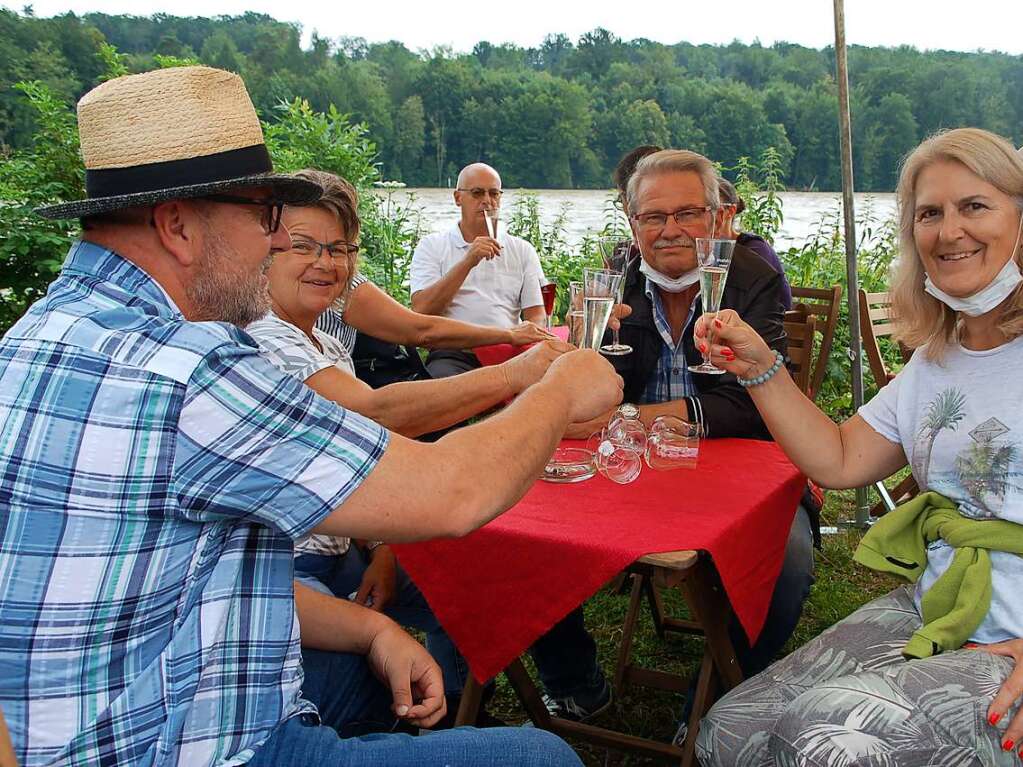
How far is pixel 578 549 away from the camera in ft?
6.43

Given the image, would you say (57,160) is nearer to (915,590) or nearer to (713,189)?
(713,189)

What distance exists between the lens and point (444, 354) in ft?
18.1

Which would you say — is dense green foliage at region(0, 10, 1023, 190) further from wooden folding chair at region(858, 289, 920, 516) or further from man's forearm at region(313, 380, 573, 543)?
man's forearm at region(313, 380, 573, 543)

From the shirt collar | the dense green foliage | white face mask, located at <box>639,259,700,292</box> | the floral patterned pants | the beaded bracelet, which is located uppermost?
the dense green foliage

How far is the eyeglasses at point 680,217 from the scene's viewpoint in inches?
126

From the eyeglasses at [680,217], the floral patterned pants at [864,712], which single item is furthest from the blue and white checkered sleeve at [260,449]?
the eyeglasses at [680,217]

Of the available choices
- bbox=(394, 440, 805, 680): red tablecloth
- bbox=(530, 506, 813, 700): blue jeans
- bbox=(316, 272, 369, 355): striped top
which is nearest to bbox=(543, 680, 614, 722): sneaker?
bbox=(530, 506, 813, 700): blue jeans

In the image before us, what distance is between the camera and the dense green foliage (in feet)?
16.7

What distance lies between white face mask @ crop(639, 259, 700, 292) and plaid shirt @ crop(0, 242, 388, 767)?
6.52 feet

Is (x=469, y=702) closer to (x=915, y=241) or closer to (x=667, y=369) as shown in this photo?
(x=667, y=369)

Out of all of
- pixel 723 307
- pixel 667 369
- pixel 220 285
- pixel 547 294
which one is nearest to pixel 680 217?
pixel 723 307

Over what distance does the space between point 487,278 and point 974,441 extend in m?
4.19

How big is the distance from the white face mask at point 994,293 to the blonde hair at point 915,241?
0.09ft

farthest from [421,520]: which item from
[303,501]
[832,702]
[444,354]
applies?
[444,354]
